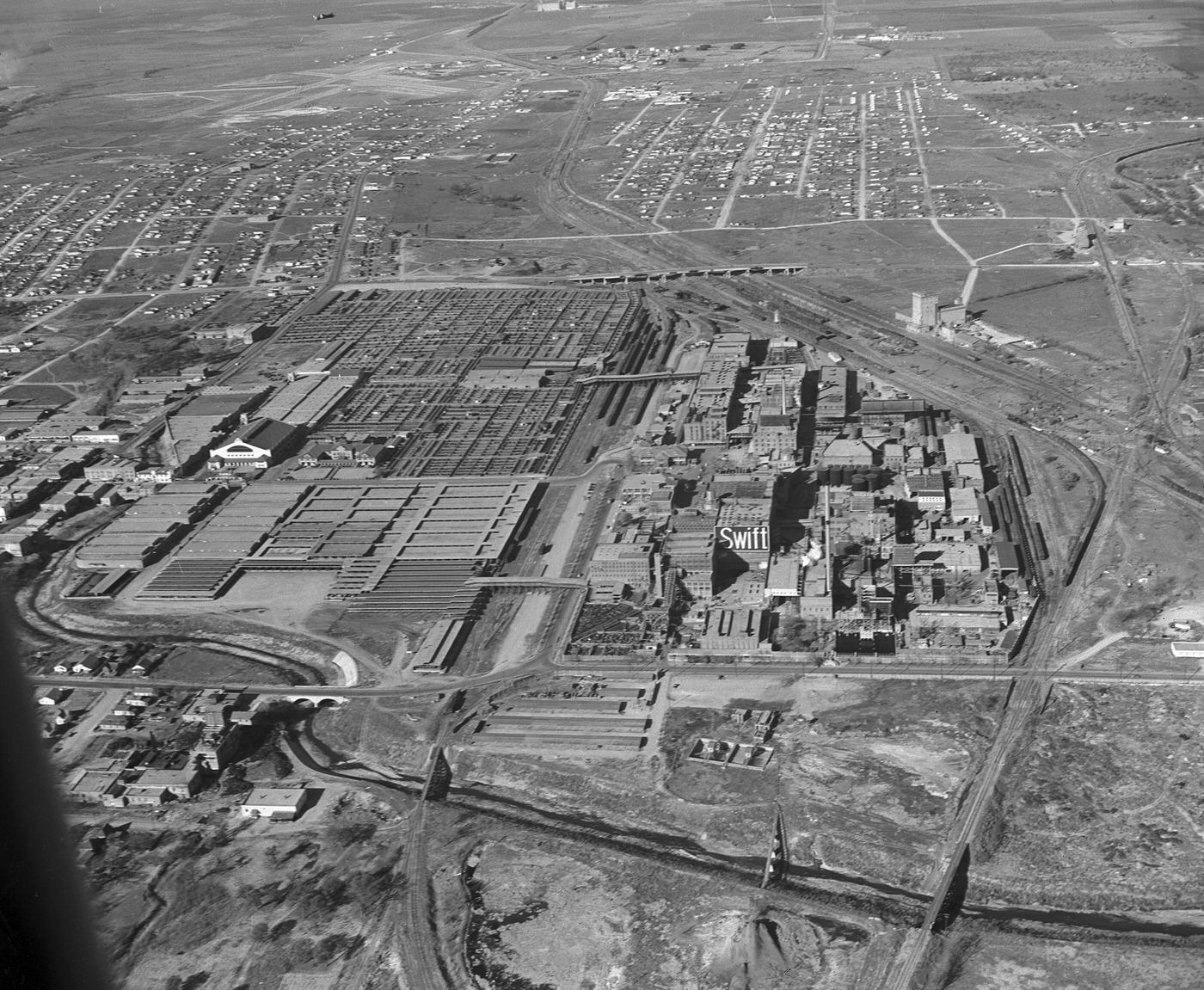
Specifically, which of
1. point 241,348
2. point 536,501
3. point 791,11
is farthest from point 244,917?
point 791,11

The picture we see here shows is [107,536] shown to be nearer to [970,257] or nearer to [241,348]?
[241,348]

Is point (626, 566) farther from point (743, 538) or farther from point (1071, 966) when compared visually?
point (1071, 966)

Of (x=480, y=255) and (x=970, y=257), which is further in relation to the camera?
(x=480, y=255)

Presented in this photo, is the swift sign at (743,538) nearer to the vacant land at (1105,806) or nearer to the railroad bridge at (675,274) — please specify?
the vacant land at (1105,806)

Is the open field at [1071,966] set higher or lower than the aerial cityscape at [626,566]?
higher

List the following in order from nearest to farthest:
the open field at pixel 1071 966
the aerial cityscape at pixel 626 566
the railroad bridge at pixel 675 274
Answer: the open field at pixel 1071 966 < the aerial cityscape at pixel 626 566 < the railroad bridge at pixel 675 274

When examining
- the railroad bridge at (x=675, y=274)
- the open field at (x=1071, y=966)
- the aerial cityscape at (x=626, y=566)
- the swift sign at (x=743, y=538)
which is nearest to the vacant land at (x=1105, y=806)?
the aerial cityscape at (x=626, y=566)

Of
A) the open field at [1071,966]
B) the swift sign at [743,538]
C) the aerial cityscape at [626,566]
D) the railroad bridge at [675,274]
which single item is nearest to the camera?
the open field at [1071,966]

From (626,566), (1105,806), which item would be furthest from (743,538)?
(1105,806)

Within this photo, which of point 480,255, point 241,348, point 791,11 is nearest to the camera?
point 241,348
